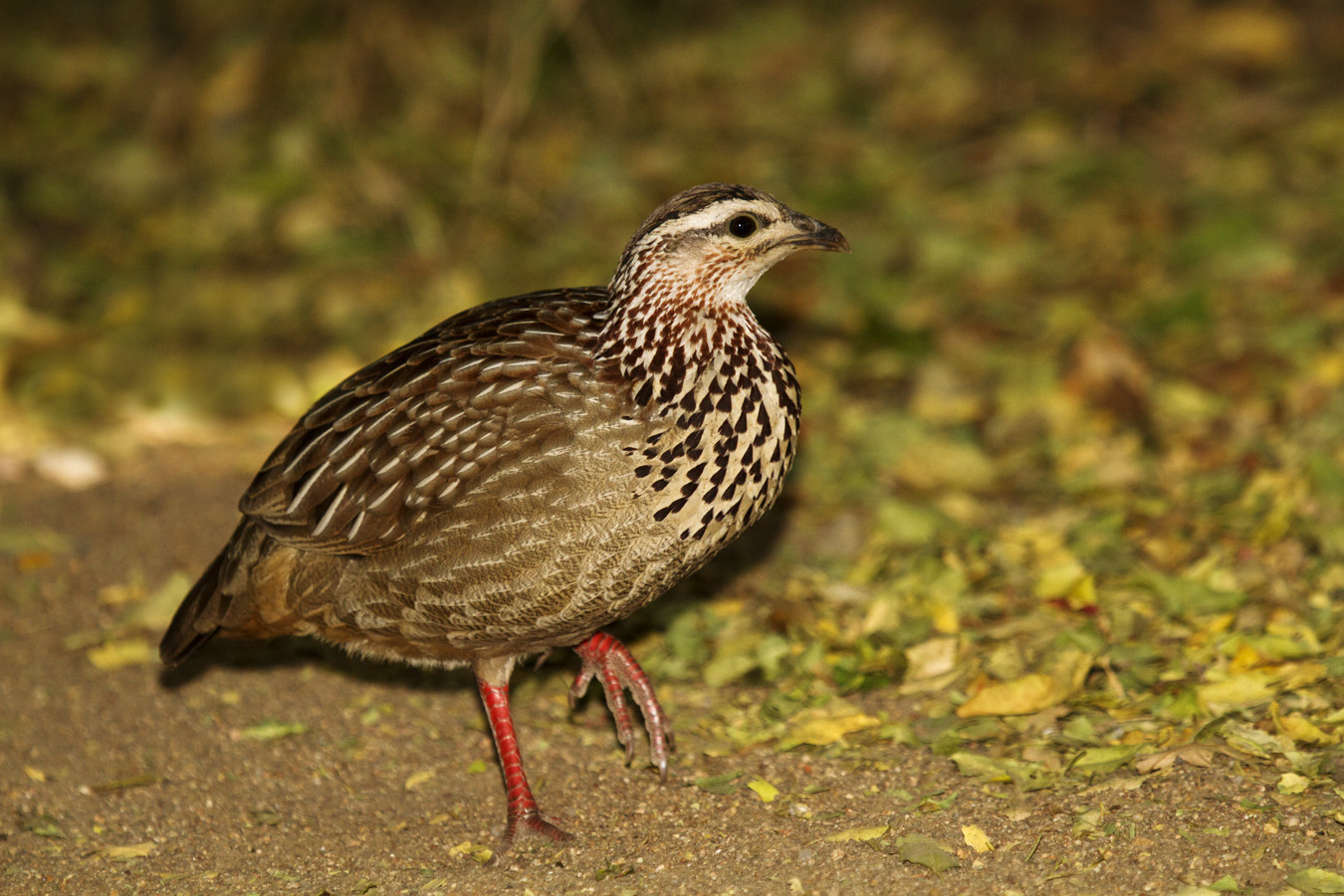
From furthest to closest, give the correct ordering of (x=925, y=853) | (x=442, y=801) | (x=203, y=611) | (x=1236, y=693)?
(x=203, y=611) → (x=442, y=801) → (x=1236, y=693) → (x=925, y=853)

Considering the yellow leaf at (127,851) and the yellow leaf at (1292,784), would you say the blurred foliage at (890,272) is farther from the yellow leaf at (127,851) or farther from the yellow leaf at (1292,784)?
the yellow leaf at (127,851)

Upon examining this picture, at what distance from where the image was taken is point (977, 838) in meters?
3.95

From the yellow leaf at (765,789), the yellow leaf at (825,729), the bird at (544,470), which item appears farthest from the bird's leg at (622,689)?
the yellow leaf at (825,729)

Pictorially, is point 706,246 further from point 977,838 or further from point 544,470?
point 977,838

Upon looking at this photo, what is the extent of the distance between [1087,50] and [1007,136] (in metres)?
1.42

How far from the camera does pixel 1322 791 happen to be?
13.1ft

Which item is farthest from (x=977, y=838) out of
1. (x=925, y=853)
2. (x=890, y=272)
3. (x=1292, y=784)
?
(x=890, y=272)

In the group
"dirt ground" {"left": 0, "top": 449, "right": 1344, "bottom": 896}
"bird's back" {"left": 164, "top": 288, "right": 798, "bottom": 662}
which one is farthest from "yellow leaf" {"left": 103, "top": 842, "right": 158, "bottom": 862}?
"bird's back" {"left": 164, "top": 288, "right": 798, "bottom": 662}

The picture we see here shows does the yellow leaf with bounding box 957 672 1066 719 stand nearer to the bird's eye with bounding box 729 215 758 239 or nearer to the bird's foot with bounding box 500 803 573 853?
the bird's foot with bounding box 500 803 573 853

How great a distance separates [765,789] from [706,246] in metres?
1.70

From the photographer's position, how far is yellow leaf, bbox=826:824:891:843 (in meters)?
4.03

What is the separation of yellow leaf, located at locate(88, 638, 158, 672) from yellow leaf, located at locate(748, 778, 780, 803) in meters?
2.45

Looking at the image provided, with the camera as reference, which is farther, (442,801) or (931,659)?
(931,659)

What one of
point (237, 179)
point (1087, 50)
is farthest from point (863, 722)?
point (1087, 50)
